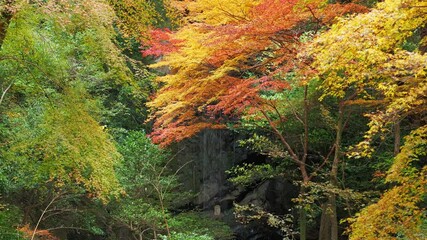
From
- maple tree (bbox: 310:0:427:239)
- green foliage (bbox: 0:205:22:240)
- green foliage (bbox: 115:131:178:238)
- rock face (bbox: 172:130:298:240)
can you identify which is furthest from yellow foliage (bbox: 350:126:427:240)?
rock face (bbox: 172:130:298:240)

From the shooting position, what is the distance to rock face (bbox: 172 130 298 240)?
1498cm

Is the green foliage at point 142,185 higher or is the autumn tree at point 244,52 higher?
the autumn tree at point 244,52

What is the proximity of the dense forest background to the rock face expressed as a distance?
11 cm

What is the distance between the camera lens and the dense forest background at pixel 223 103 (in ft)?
16.5

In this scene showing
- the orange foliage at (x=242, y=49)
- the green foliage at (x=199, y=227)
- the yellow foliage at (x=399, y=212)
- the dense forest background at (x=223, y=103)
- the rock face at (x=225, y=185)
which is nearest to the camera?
the dense forest background at (x=223, y=103)

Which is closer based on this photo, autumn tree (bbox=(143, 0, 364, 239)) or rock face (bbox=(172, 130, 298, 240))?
autumn tree (bbox=(143, 0, 364, 239))

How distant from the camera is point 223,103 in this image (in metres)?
8.94

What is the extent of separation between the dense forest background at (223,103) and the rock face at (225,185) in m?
0.11

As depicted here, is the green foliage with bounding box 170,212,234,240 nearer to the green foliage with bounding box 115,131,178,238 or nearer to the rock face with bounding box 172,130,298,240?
the green foliage with bounding box 115,131,178,238

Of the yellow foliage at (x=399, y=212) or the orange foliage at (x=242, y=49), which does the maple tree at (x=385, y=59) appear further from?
the orange foliage at (x=242, y=49)

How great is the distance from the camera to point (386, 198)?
5.73 metres

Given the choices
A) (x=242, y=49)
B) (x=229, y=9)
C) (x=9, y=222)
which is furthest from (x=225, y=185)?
(x=9, y=222)

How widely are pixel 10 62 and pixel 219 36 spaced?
3851 mm

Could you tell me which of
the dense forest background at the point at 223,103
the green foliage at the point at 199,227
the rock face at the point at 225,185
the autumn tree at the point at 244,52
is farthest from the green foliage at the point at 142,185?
the rock face at the point at 225,185
